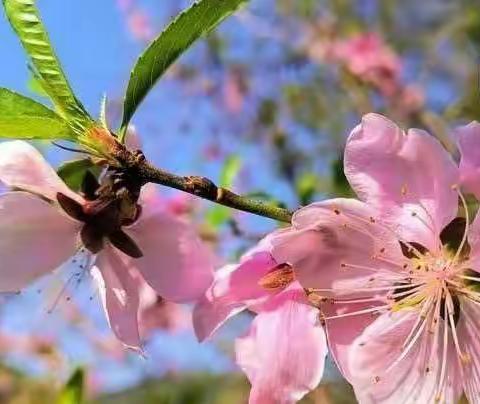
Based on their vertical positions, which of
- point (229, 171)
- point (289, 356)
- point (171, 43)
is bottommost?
point (229, 171)

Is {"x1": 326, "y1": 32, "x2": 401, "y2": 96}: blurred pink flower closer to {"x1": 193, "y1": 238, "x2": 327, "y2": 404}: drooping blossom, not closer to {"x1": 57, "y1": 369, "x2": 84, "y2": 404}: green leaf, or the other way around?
{"x1": 57, "y1": 369, "x2": 84, "y2": 404}: green leaf

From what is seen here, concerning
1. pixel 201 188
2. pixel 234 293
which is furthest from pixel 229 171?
pixel 201 188

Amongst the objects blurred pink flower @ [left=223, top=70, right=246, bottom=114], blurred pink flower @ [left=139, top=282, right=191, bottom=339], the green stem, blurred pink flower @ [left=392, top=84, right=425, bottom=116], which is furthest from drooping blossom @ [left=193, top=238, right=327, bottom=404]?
blurred pink flower @ [left=223, top=70, right=246, bottom=114]

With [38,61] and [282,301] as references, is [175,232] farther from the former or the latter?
[38,61]

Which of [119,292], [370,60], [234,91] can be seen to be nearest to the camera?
[119,292]

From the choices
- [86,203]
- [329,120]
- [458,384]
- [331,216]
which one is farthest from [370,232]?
[329,120]

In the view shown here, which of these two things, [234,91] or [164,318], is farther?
[234,91]

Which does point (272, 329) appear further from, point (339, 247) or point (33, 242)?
point (33, 242)
